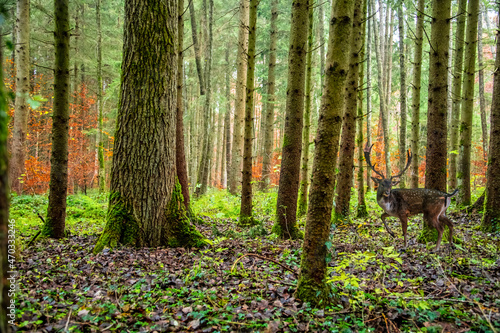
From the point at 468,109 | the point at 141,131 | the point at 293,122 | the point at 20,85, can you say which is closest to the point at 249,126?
the point at 293,122

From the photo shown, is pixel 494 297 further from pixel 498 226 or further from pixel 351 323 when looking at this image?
pixel 498 226

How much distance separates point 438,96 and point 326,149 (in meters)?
4.08

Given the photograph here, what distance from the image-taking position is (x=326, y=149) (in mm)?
3207

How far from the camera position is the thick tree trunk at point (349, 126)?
7727 millimetres

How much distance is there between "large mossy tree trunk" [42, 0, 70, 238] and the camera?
5828 millimetres

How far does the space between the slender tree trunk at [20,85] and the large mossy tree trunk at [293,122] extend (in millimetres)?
10018

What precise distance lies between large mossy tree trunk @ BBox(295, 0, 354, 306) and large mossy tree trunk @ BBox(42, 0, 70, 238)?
5320 millimetres

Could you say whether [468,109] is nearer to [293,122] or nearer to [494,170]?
[494,170]

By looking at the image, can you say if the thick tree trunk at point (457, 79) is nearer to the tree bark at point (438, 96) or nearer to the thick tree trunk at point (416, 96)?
the thick tree trunk at point (416, 96)

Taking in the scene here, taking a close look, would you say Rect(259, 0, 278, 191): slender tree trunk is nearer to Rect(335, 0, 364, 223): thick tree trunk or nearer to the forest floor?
Rect(335, 0, 364, 223): thick tree trunk

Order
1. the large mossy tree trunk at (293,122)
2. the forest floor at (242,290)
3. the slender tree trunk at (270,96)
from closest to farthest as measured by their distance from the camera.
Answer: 1. the forest floor at (242,290)
2. the large mossy tree trunk at (293,122)
3. the slender tree trunk at (270,96)

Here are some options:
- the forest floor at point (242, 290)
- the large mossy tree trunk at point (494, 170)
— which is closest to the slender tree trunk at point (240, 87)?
the forest floor at point (242, 290)

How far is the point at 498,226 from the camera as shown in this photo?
6363mm

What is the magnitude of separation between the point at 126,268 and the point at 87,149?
23.5 metres
